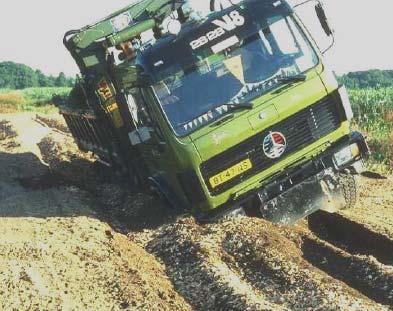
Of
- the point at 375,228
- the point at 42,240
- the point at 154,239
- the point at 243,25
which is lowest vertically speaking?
the point at 375,228

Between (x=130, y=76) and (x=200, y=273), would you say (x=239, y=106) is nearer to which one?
(x=130, y=76)

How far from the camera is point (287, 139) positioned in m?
9.59

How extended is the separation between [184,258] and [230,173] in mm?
1305

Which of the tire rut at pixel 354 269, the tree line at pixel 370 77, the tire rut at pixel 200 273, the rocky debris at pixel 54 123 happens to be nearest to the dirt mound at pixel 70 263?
the tire rut at pixel 200 273

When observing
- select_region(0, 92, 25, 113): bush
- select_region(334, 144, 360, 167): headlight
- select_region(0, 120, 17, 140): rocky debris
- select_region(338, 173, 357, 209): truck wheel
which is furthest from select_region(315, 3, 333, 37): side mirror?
select_region(0, 92, 25, 113): bush

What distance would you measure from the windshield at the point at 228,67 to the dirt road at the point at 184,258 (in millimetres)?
1695

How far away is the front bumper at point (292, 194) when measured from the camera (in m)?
9.59

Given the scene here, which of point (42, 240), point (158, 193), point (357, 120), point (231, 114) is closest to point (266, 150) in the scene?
point (231, 114)

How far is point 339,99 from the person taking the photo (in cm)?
968

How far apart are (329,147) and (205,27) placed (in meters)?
2.40

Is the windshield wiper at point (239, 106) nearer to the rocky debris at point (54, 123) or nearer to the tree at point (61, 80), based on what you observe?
the rocky debris at point (54, 123)

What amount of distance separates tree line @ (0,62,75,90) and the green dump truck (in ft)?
249

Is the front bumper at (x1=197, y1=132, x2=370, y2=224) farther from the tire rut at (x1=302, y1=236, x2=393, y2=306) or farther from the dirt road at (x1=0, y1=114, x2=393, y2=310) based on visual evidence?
the tire rut at (x1=302, y1=236, x2=393, y2=306)

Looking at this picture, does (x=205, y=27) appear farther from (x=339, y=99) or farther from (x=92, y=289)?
(x=92, y=289)
